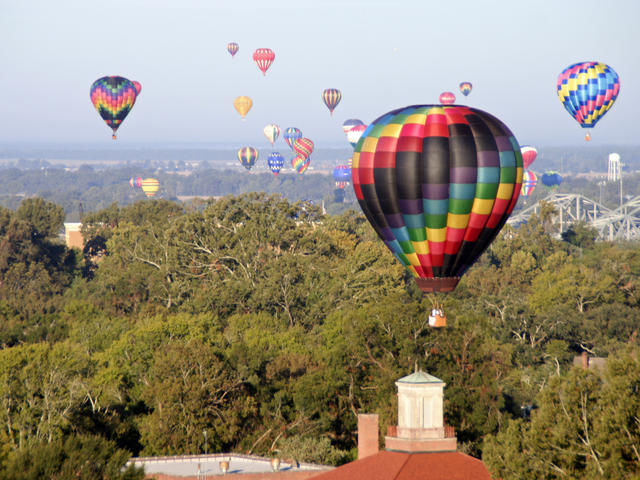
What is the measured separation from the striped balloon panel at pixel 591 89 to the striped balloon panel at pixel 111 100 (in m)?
44.1

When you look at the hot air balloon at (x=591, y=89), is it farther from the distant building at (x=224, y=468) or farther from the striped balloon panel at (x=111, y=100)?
the distant building at (x=224, y=468)

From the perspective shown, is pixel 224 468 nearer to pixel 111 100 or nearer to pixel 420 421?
pixel 420 421

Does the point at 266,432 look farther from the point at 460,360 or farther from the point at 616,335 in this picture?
the point at 616,335

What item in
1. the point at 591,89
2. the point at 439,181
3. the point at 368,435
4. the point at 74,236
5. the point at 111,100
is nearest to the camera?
the point at 368,435

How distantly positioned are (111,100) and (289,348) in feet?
194

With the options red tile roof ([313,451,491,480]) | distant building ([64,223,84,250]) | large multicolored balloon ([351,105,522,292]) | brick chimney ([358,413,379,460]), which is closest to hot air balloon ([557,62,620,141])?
large multicolored balloon ([351,105,522,292])

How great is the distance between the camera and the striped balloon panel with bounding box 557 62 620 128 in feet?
405

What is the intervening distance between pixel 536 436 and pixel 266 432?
23.9 m

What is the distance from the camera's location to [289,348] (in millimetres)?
89000

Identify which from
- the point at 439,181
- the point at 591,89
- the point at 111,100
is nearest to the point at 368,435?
the point at 439,181

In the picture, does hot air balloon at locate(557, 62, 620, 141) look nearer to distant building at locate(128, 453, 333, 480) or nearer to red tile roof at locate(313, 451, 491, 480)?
distant building at locate(128, 453, 333, 480)

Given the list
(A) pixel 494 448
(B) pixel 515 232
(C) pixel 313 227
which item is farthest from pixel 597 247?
(A) pixel 494 448

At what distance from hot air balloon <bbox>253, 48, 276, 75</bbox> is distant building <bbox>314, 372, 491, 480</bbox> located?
456ft

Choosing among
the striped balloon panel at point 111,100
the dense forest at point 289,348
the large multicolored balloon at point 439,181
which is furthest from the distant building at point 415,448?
the striped balloon panel at point 111,100
